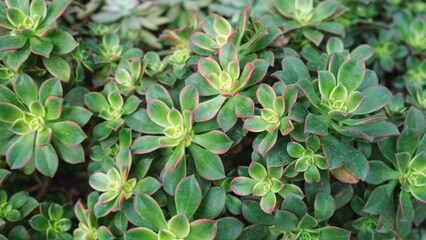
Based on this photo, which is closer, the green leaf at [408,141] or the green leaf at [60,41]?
the green leaf at [408,141]

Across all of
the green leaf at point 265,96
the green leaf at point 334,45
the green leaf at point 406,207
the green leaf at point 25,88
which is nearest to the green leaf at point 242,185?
the green leaf at point 265,96

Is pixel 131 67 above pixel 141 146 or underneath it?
above

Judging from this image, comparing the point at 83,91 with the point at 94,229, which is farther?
the point at 83,91

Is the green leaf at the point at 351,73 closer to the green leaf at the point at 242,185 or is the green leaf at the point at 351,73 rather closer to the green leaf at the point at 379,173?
the green leaf at the point at 379,173

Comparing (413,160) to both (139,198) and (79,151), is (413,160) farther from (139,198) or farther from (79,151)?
(79,151)

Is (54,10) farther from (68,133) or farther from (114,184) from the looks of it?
(114,184)

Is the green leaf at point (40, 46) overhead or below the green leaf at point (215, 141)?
overhead

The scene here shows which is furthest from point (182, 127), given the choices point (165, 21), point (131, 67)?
point (165, 21)
